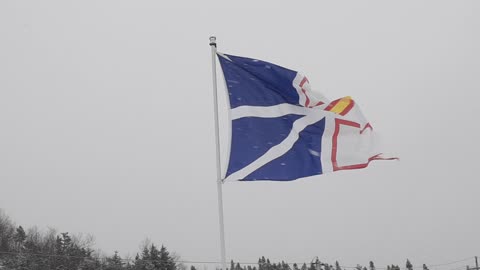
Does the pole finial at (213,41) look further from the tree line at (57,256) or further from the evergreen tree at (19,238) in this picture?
the evergreen tree at (19,238)

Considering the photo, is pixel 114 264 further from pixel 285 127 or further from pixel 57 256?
pixel 285 127

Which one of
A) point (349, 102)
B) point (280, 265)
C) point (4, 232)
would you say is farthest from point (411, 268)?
point (349, 102)

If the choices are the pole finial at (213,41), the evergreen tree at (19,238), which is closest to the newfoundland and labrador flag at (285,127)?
the pole finial at (213,41)

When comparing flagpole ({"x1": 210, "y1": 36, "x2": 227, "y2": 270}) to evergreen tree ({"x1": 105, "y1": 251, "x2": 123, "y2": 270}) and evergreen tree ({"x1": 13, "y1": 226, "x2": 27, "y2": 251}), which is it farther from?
evergreen tree ({"x1": 13, "y1": 226, "x2": 27, "y2": 251})

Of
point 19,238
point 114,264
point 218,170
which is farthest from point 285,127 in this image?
point 19,238

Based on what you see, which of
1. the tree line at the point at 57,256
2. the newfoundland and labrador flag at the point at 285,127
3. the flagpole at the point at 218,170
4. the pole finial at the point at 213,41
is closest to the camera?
the flagpole at the point at 218,170

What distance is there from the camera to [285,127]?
1016cm

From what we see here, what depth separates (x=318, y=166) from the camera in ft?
33.3

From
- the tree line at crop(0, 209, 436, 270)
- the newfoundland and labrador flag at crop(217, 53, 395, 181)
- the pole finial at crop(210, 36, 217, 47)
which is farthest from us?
the tree line at crop(0, 209, 436, 270)

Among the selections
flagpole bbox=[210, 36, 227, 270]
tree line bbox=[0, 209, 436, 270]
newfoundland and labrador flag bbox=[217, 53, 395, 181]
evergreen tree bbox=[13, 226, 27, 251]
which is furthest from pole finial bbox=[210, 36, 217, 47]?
evergreen tree bbox=[13, 226, 27, 251]

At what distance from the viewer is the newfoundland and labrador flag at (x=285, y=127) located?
9773mm

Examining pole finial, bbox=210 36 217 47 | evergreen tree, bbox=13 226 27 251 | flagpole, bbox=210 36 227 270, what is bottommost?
flagpole, bbox=210 36 227 270

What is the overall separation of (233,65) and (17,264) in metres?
65.2

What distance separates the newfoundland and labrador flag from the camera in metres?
9.77
